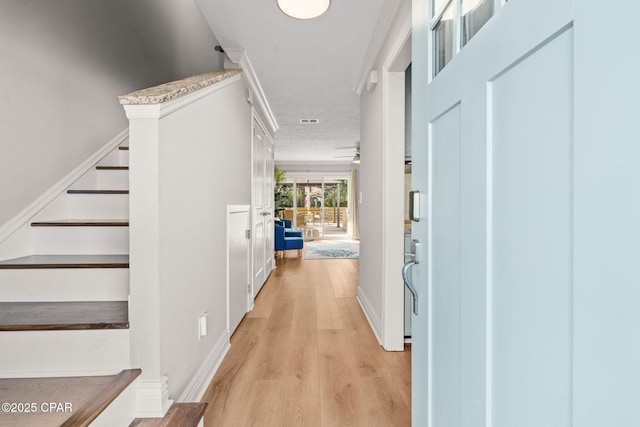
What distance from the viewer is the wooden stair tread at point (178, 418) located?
1.21m

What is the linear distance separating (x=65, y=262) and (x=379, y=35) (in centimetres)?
244

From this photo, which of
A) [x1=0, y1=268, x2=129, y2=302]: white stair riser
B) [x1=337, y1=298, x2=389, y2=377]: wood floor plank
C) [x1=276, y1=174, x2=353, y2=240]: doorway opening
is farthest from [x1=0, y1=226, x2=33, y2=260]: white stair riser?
[x1=276, y1=174, x2=353, y2=240]: doorway opening

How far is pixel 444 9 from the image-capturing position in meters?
0.85

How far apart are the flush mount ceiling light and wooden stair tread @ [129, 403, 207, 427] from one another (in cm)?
228

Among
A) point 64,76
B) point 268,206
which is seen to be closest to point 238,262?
point 64,76

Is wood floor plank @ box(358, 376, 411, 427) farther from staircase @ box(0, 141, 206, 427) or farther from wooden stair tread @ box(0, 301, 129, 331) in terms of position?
wooden stair tread @ box(0, 301, 129, 331)

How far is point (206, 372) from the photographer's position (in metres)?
1.77

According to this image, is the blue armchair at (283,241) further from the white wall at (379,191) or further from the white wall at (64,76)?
the white wall at (64,76)

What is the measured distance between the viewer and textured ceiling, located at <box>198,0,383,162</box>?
7.00ft

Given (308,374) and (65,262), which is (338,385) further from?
(65,262)

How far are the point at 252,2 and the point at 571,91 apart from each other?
2149 millimetres

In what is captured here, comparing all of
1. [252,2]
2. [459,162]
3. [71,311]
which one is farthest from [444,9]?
[71,311]

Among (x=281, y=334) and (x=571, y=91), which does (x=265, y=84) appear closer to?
(x=281, y=334)

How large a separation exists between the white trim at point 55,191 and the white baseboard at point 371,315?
2341 mm
